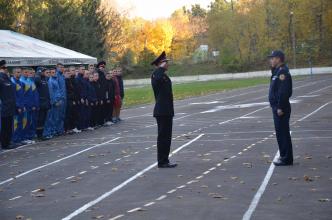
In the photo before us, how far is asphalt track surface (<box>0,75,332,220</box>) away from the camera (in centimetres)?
860

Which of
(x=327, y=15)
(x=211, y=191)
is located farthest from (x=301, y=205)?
(x=327, y=15)

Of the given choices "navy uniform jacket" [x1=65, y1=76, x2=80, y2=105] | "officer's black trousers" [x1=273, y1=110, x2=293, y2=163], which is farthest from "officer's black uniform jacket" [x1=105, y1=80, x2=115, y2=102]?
"officer's black trousers" [x1=273, y1=110, x2=293, y2=163]

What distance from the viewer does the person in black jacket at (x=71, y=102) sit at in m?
20.5

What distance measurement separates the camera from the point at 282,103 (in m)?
12.0

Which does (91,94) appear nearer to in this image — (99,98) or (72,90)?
(99,98)

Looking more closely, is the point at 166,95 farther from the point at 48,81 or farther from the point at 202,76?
the point at 202,76

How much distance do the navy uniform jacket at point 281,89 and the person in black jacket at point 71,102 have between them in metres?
9.71

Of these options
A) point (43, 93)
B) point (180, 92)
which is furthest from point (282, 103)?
point (180, 92)

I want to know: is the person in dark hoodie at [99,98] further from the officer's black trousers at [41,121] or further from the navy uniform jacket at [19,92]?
the navy uniform jacket at [19,92]

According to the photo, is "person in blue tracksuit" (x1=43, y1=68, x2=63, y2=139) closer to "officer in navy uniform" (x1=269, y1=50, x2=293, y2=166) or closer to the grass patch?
"officer in navy uniform" (x1=269, y1=50, x2=293, y2=166)

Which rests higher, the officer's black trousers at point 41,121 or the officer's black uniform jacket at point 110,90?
the officer's black uniform jacket at point 110,90

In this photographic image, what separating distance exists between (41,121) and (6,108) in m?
2.25

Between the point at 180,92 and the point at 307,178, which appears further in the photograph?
the point at 180,92

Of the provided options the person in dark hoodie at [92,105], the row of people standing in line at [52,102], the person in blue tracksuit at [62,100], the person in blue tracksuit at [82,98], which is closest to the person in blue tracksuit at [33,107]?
the row of people standing in line at [52,102]
